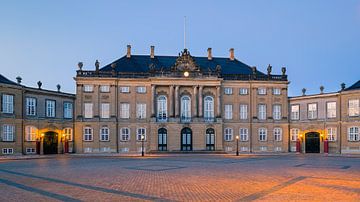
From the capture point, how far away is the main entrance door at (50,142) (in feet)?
147

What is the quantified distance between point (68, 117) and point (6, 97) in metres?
9.34

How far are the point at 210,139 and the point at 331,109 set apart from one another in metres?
15.9

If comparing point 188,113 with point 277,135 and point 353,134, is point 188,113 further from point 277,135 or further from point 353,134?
point 353,134

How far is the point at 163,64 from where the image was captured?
53.5 m

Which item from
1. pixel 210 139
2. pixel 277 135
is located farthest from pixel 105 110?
pixel 277 135

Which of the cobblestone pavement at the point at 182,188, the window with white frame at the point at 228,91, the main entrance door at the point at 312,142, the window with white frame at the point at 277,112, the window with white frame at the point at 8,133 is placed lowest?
the main entrance door at the point at 312,142

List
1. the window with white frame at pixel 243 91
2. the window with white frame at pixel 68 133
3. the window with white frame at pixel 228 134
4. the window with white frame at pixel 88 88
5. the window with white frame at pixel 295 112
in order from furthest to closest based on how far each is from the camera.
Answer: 1. the window with white frame at pixel 295 112
2. the window with white frame at pixel 243 91
3. the window with white frame at pixel 228 134
4. the window with white frame at pixel 88 88
5. the window with white frame at pixel 68 133

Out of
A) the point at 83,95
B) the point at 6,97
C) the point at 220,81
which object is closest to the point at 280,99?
the point at 220,81

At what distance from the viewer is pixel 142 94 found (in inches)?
1941

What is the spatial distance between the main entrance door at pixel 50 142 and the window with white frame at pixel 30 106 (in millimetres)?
3260

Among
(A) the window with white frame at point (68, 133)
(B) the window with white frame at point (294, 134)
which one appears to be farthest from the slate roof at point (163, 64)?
(A) the window with white frame at point (68, 133)

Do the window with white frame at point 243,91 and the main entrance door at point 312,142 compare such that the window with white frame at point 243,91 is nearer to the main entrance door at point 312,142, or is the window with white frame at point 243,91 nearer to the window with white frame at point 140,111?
the main entrance door at point 312,142

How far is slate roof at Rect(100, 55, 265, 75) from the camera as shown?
51.3 meters

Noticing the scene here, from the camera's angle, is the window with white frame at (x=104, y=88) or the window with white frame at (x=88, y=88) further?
the window with white frame at (x=104, y=88)
